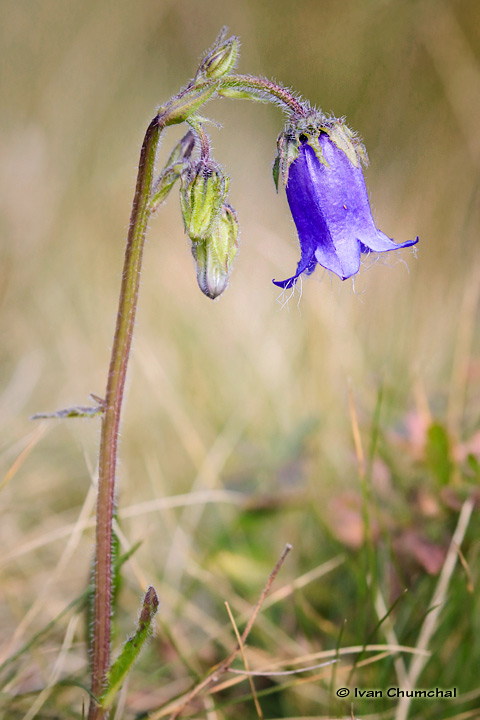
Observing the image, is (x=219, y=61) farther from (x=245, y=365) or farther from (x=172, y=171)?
(x=245, y=365)

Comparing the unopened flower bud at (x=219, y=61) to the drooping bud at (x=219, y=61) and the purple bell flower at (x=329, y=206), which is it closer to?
the drooping bud at (x=219, y=61)

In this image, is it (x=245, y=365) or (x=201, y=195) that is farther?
(x=245, y=365)

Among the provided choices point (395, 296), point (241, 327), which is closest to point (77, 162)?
point (241, 327)

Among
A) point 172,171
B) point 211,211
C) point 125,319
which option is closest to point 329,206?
point 211,211

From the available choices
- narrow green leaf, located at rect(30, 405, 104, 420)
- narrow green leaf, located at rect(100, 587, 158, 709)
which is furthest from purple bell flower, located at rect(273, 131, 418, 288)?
narrow green leaf, located at rect(100, 587, 158, 709)

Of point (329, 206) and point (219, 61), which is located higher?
point (219, 61)

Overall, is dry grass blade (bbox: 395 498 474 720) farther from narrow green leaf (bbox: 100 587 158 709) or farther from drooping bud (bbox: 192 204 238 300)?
drooping bud (bbox: 192 204 238 300)
